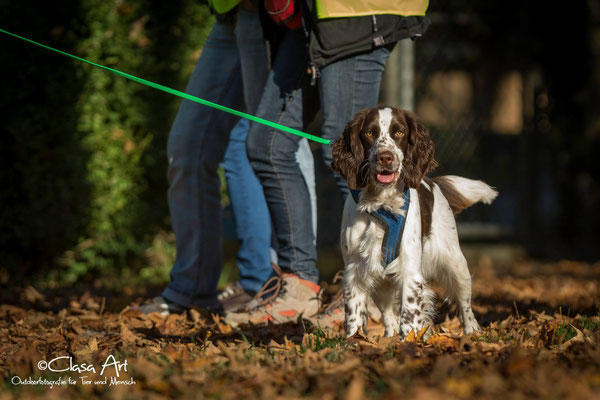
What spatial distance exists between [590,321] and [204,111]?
234cm

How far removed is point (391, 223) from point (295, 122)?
3.09ft

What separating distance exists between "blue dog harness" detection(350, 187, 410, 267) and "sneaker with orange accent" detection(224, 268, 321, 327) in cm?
74

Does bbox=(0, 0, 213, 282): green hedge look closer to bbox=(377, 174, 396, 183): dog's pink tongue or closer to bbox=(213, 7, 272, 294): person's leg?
bbox=(213, 7, 272, 294): person's leg

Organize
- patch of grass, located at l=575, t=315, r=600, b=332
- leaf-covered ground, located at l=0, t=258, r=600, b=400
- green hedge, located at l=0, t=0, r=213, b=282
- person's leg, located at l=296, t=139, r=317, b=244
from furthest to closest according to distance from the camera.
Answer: green hedge, located at l=0, t=0, r=213, b=282, person's leg, located at l=296, t=139, r=317, b=244, patch of grass, located at l=575, t=315, r=600, b=332, leaf-covered ground, located at l=0, t=258, r=600, b=400

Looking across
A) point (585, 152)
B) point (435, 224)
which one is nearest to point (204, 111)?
point (435, 224)

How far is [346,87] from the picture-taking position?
3.34 m

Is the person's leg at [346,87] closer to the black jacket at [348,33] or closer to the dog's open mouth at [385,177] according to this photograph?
the black jacket at [348,33]

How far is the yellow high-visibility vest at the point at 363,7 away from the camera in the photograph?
314cm

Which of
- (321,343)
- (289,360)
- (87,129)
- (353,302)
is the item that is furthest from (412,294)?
(87,129)

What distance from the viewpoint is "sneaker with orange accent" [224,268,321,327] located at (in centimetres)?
355

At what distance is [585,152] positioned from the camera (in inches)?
296

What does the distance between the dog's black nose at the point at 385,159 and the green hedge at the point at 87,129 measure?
330 centimetres

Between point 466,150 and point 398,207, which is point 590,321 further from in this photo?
point 466,150

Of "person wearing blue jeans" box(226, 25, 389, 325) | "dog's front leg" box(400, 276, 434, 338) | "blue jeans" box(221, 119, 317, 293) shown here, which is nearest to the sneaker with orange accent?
"person wearing blue jeans" box(226, 25, 389, 325)
